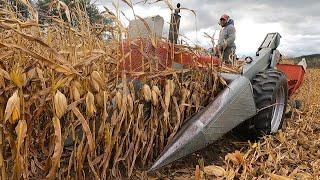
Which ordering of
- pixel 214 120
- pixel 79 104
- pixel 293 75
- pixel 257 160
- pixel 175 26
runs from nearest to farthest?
pixel 79 104
pixel 214 120
pixel 257 160
pixel 175 26
pixel 293 75

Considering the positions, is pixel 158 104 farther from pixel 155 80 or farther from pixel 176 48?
pixel 176 48

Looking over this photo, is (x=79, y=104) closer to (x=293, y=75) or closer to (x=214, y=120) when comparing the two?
(x=214, y=120)

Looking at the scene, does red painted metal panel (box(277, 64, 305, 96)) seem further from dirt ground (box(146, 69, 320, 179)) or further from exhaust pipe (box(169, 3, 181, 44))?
exhaust pipe (box(169, 3, 181, 44))

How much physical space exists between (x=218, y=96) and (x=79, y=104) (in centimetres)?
125

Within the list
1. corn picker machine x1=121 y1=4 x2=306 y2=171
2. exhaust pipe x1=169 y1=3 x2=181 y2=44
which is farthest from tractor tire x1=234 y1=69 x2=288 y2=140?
exhaust pipe x1=169 y1=3 x2=181 y2=44

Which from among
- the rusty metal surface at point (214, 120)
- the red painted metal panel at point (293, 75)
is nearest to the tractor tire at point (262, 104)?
the rusty metal surface at point (214, 120)

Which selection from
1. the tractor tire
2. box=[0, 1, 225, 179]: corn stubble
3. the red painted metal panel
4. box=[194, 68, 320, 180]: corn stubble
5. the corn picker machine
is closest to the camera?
box=[0, 1, 225, 179]: corn stubble

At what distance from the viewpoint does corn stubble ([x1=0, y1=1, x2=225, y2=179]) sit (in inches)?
102

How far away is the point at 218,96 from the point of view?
3740mm

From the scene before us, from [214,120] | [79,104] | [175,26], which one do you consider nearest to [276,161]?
[214,120]

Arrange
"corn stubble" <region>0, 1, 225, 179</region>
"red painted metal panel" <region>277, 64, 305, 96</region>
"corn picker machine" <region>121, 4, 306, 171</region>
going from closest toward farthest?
"corn stubble" <region>0, 1, 225, 179</region> < "corn picker machine" <region>121, 4, 306, 171</region> < "red painted metal panel" <region>277, 64, 305, 96</region>

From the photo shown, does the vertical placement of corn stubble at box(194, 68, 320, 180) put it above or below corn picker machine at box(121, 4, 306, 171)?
below

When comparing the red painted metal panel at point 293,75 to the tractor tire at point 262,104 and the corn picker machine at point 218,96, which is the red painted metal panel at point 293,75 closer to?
the corn picker machine at point 218,96

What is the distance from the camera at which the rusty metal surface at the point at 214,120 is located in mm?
3301
